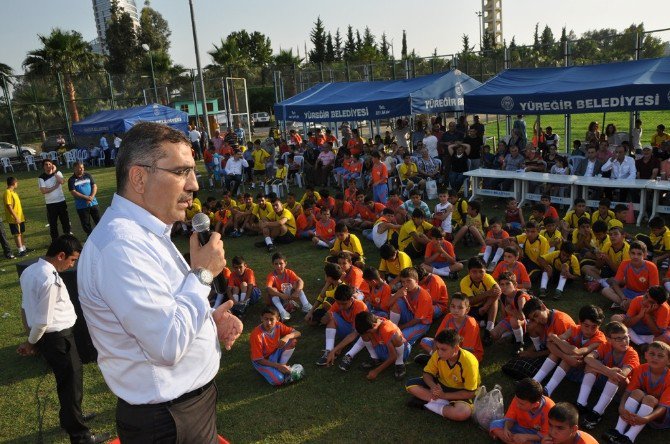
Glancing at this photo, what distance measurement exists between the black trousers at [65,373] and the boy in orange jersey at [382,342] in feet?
9.19

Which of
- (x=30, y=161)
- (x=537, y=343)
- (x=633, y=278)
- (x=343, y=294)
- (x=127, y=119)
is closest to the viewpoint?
(x=537, y=343)

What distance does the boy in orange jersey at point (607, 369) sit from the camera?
4.78 meters

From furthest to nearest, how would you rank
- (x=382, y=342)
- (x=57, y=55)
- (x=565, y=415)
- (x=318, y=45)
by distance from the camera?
(x=318, y=45) < (x=57, y=55) < (x=382, y=342) < (x=565, y=415)

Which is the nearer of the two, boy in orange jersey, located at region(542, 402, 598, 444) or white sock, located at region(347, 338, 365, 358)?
boy in orange jersey, located at region(542, 402, 598, 444)

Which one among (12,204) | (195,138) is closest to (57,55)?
(195,138)

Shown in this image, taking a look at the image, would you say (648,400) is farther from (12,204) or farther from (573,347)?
(12,204)

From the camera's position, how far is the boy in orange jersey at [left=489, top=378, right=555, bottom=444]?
4336 millimetres

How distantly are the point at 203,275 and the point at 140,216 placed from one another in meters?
0.33

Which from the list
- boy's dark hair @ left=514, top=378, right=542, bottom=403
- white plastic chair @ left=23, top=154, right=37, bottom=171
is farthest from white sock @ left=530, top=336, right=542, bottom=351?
white plastic chair @ left=23, top=154, right=37, bottom=171

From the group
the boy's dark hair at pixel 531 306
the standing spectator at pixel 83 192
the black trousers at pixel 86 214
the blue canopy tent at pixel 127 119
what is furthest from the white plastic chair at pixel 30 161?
the boy's dark hair at pixel 531 306

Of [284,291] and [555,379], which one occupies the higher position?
[284,291]

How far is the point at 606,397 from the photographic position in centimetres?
480

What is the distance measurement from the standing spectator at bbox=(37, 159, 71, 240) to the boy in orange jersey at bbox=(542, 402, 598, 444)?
10.9 metres

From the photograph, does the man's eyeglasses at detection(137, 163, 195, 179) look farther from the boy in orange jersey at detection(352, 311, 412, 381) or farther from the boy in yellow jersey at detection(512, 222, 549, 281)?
the boy in yellow jersey at detection(512, 222, 549, 281)
